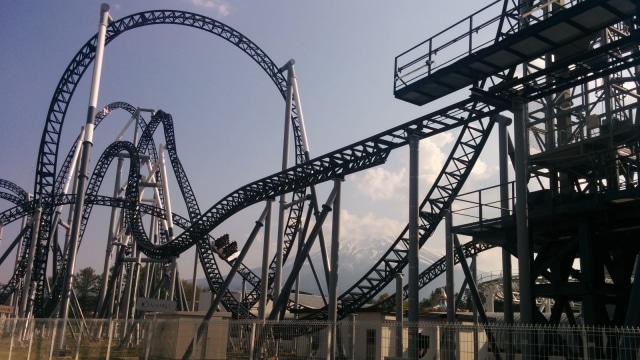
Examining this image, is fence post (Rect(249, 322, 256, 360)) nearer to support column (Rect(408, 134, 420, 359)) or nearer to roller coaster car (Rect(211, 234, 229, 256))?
support column (Rect(408, 134, 420, 359))

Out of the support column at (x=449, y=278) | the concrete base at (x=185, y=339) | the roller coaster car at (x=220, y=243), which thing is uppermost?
the roller coaster car at (x=220, y=243)

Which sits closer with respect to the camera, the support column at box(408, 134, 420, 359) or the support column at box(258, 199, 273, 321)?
the support column at box(408, 134, 420, 359)

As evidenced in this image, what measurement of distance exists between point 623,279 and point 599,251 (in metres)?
0.86

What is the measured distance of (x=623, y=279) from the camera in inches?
559

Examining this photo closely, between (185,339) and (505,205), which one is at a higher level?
(505,205)

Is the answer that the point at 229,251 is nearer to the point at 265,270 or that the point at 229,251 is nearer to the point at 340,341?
the point at 265,270

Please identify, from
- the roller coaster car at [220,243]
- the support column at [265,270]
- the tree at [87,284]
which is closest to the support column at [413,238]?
the support column at [265,270]

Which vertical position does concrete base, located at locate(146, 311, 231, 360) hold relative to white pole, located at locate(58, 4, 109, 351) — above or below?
below

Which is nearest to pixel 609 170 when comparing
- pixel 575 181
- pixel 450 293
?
pixel 575 181

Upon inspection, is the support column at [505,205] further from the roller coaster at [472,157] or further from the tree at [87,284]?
the tree at [87,284]

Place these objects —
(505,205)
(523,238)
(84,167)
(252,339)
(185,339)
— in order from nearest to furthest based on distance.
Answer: (523,238), (252,339), (505,205), (185,339), (84,167)

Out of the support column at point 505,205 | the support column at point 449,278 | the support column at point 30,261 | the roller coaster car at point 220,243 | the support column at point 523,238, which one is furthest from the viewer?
the roller coaster car at point 220,243

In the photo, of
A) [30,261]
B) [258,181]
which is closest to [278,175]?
[258,181]

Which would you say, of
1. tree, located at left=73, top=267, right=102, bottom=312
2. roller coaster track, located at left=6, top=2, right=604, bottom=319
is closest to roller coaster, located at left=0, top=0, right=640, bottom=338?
roller coaster track, located at left=6, top=2, right=604, bottom=319
